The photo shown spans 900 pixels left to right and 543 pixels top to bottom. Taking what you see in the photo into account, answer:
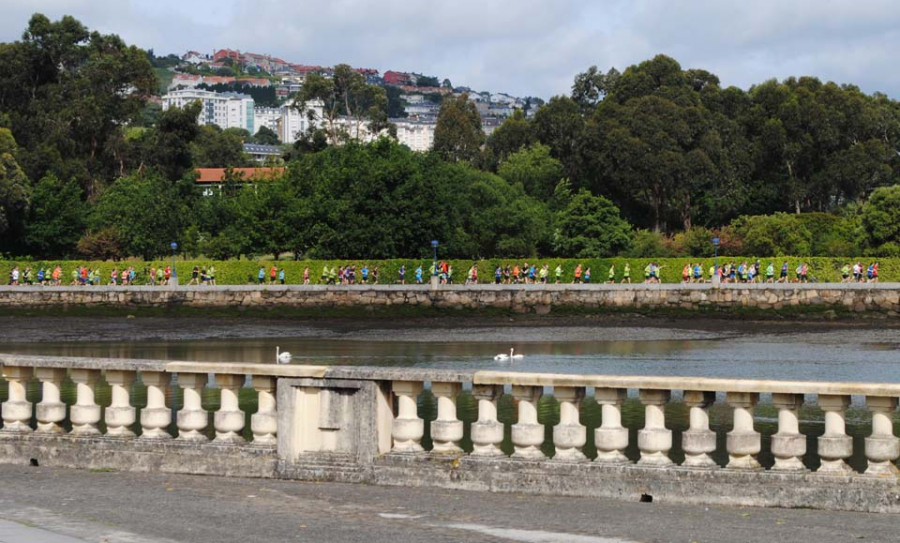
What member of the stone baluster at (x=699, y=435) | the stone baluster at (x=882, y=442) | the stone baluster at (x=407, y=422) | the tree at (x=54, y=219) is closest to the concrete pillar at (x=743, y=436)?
the stone baluster at (x=699, y=435)

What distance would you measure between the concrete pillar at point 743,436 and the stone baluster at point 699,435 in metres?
0.17

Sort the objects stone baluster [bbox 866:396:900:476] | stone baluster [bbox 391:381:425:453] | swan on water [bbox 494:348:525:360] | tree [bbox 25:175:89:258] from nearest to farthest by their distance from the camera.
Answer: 1. stone baluster [bbox 866:396:900:476]
2. stone baluster [bbox 391:381:425:453]
3. swan on water [bbox 494:348:525:360]
4. tree [bbox 25:175:89:258]

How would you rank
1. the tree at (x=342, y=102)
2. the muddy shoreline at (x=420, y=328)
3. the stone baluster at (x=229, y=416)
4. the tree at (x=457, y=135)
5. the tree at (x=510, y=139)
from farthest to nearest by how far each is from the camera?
the tree at (x=457, y=135) → the tree at (x=342, y=102) → the tree at (x=510, y=139) → the muddy shoreline at (x=420, y=328) → the stone baluster at (x=229, y=416)

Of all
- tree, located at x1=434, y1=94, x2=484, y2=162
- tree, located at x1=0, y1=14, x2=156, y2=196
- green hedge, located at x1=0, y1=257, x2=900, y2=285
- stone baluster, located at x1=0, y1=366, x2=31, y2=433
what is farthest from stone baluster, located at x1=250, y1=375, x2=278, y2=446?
tree, located at x1=434, y1=94, x2=484, y2=162

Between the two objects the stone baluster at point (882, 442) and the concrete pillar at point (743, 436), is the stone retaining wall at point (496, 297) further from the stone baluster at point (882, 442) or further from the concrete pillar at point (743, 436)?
the stone baluster at point (882, 442)

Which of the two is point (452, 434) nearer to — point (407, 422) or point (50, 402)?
point (407, 422)

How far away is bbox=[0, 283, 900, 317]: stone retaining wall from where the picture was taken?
211ft

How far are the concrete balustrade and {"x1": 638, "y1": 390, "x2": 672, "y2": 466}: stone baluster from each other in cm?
1

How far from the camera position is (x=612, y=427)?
38.1 ft

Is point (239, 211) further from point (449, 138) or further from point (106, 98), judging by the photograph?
point (449, 138)

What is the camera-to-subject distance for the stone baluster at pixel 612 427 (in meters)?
11.6

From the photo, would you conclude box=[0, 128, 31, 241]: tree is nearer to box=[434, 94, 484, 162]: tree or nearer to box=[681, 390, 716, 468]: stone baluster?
box=[434, 94, 484, 162]: tree

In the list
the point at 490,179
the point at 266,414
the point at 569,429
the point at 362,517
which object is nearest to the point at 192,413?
the point at 266,414

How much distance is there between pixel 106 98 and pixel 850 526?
97.2 metres
